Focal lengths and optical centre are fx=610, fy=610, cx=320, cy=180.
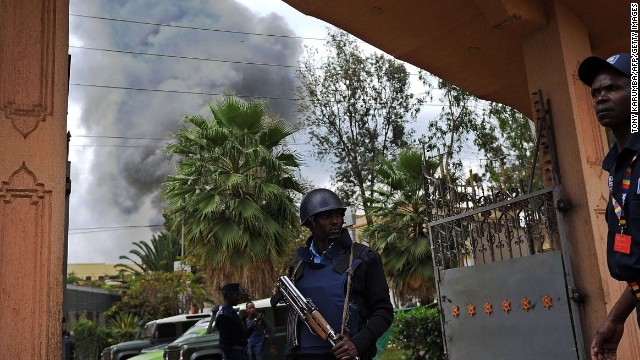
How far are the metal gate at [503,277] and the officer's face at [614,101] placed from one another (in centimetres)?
354

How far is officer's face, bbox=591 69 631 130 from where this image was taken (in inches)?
91.8

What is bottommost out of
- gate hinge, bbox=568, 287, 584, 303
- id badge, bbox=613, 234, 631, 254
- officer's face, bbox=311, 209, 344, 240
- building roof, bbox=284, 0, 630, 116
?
gate hinge, bbox=568, 287, 584, 303

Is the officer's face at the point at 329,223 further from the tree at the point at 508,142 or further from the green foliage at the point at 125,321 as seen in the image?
the green foliage at the point at 125,321

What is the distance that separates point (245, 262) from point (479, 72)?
7779 mm

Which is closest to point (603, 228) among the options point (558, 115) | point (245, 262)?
point (558, 115)

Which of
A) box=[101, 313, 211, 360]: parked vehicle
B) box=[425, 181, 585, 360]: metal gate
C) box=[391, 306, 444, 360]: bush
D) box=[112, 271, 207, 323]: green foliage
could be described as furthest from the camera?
box=[112, 271, 207, 323]: green foliage

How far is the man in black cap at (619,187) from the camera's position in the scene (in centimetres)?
211

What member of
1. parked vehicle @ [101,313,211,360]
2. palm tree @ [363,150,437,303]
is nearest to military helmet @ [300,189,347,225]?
palm tree @ [363,150,437,303]

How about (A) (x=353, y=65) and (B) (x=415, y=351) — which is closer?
(B) (x=415, y=351)

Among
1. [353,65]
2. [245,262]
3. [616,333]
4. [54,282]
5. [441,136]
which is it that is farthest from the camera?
[353,65]

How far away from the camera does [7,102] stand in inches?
147

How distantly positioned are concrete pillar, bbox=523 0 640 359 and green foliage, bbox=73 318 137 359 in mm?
23323

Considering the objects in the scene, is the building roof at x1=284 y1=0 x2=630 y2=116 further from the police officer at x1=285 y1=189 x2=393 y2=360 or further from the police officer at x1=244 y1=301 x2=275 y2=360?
the police officer at x1=244 y1=301 x2=275 y2=360

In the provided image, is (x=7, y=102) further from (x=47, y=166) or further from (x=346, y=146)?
(x=346, y=146)
